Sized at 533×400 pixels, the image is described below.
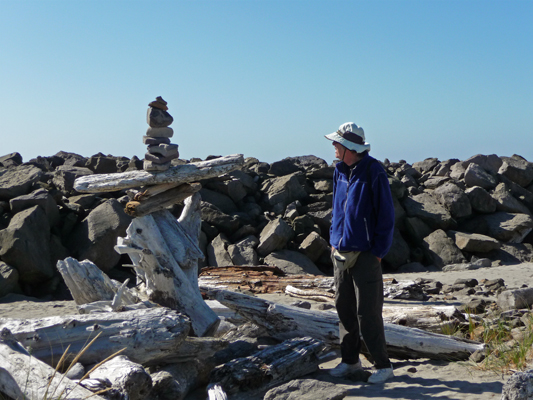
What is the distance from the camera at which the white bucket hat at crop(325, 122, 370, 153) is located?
601cm

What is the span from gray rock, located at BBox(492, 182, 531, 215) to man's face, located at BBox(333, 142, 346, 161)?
15.6 m

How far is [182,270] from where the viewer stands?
7441mm

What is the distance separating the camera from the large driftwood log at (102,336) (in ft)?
17.6

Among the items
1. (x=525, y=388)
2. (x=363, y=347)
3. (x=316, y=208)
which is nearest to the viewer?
(x=525, y=388)

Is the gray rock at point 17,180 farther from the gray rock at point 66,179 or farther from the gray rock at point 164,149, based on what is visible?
the gray rock at point 164,149

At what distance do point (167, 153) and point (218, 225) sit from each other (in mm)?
8848

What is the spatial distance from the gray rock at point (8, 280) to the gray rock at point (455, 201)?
1436cm

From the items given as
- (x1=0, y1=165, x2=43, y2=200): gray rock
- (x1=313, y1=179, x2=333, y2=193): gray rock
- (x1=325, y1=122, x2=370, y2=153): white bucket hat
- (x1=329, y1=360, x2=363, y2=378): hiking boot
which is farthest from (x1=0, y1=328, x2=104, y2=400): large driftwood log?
(x1=313, y1=179, x2=333, y2=193): gray rock

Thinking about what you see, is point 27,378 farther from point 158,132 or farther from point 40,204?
point 40,204

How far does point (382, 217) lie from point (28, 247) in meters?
10.6

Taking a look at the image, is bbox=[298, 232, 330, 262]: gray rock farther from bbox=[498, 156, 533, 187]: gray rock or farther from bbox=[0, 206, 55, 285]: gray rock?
bbox=[498, 156, 533, 187]: gray rock

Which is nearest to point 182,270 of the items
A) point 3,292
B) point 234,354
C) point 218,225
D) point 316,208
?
point 234,354

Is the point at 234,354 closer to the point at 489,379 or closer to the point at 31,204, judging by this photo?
the point at 489,379

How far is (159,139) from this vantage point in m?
7.66
